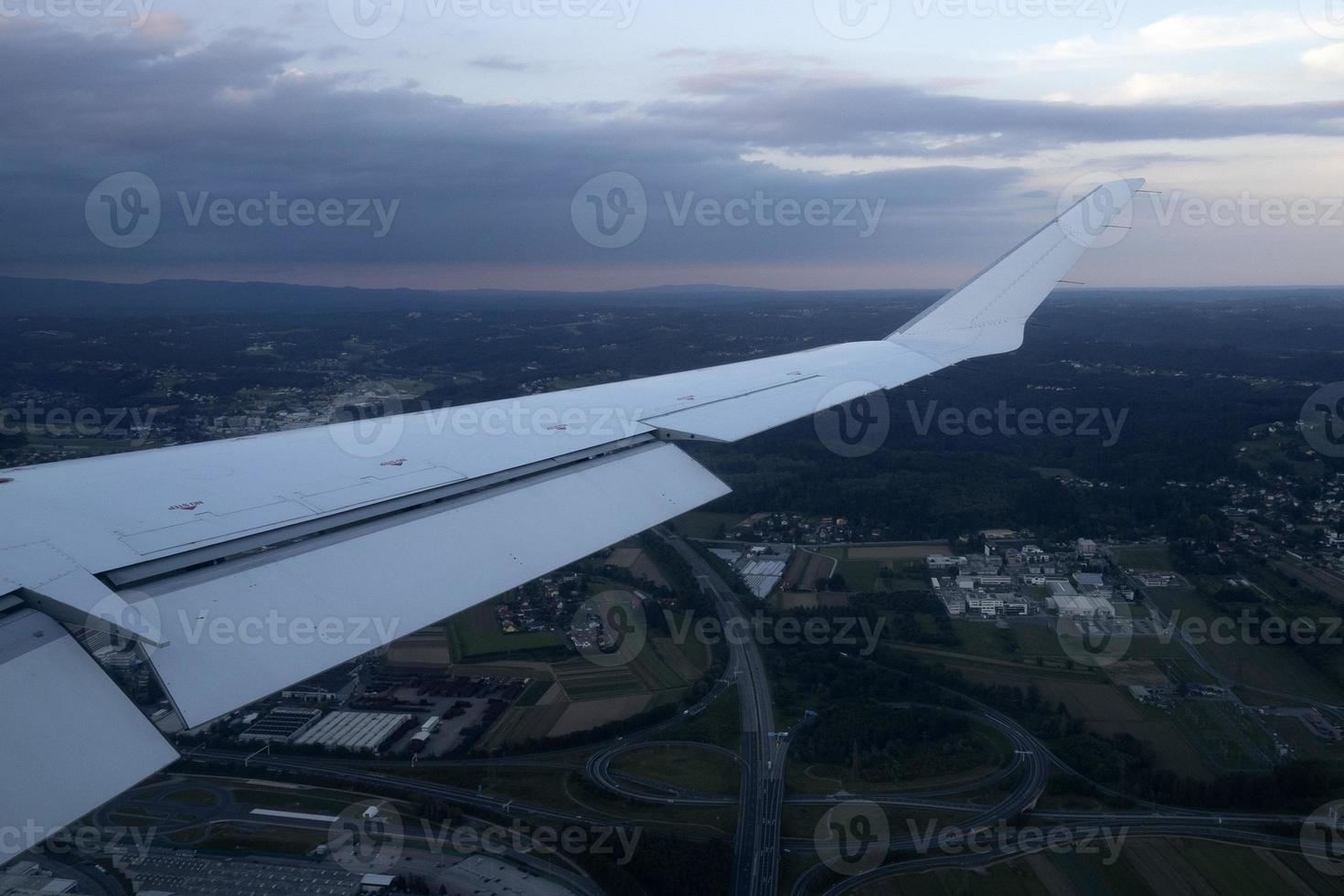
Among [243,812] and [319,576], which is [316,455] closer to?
[319,576]

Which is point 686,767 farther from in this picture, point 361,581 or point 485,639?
point 361,581

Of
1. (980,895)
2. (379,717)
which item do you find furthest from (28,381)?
(980,895)

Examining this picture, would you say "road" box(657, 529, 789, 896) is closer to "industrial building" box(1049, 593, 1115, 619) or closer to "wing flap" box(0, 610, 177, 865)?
"industrial building" box(1049, 593, 1115, 619)

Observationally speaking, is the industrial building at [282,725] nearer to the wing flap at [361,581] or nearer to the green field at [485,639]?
the green field at [485,639]

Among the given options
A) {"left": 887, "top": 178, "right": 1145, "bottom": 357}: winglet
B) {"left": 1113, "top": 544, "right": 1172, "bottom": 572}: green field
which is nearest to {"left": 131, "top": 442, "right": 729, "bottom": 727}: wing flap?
{"left": 887, "top": 178, "right": 1145, "bottom": 357}: winglet

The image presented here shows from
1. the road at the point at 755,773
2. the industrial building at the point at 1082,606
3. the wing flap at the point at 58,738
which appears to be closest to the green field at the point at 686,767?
the road at the point at 755,773

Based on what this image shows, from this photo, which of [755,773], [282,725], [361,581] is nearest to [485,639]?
[282,725]
